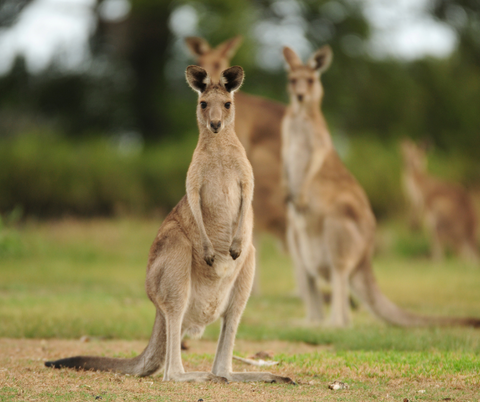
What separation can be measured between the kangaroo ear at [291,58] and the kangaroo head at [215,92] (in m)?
2.40

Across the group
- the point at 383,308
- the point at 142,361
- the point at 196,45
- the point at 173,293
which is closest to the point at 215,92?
the point at 173,293

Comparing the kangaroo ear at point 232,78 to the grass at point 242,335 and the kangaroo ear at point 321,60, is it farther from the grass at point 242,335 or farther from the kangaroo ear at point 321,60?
the kangaroo ear at point 321,60

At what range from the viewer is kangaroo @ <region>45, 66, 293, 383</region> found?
9.95ft

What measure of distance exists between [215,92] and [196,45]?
4067 millimetres

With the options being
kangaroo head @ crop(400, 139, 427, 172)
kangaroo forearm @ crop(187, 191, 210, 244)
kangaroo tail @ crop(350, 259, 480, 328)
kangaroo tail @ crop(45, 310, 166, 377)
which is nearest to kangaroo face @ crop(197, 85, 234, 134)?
kangaroo forearm @ crop(187, 191, 210, 244)

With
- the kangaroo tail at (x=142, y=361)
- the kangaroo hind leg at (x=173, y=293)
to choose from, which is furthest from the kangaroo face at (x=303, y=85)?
the kangaroo tail at (x=142, y=361)

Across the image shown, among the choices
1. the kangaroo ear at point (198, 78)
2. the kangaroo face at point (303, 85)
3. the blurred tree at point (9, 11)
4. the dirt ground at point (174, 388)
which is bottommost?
the dirt ground at point (174, 388)

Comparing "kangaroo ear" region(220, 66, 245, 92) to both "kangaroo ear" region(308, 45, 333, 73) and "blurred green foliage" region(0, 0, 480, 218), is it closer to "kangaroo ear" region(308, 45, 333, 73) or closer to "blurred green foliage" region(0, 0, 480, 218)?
"kangaroo ear" region(308, 45, 333, 73)

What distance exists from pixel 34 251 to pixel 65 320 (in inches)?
178

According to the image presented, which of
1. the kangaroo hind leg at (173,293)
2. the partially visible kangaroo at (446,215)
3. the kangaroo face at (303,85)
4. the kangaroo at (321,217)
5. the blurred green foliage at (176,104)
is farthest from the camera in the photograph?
the blurred green foliage at (176,104)

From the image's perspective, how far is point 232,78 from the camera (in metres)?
3.19

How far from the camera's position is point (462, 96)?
54.7ft

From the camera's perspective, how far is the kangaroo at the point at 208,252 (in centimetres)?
303

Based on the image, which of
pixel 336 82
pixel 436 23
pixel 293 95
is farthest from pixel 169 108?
pixel 293 95
